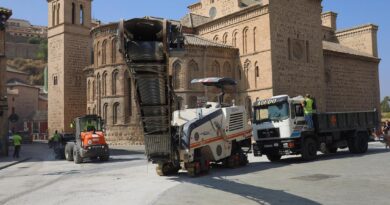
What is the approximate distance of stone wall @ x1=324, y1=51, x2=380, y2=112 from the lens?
38.1 m

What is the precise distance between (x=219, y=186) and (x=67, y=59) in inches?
1421

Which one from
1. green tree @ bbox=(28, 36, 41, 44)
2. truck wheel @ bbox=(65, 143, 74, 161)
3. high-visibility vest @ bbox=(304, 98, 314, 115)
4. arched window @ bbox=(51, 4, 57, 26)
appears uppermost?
green tree @ bbox=(28, 36, 41, 44)

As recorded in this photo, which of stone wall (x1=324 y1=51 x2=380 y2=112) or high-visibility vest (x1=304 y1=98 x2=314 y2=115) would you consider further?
stone wall (x1=324 y1=51 x2=380 y2=112)

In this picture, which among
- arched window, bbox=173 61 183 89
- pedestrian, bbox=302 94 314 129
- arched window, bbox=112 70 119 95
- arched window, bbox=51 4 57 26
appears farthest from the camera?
arched window, bbox=51 4 57 26

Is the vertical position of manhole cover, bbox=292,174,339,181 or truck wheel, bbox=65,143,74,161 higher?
truck wheel, bbox=65,143,74,161

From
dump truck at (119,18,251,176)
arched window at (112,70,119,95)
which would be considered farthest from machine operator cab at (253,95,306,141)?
arched window at (112,70,119,95)

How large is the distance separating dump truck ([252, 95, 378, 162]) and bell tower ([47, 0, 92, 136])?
99.8 feet

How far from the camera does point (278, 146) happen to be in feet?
52.0

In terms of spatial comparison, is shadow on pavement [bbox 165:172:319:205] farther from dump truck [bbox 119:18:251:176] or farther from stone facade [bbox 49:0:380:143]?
stone facade [bbox 49:0:380:143]

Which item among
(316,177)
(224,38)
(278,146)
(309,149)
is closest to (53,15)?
(224,38)

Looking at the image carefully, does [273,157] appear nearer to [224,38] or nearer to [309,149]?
[309,149]

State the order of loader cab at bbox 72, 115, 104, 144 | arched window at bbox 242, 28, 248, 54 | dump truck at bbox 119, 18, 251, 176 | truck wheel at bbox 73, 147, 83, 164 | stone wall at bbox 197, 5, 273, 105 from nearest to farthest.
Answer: dump truck at bbox 119, 18, 251, 176, truck wheel at bbox 73, 147, 83, 164, loader cab at bbox 72, 115, 104, 144, stone wall at bbox 197, 5, 273, 105, arched window at bbox 242, 28, 248, 54

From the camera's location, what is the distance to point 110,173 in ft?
46.5

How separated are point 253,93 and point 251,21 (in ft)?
18.7
